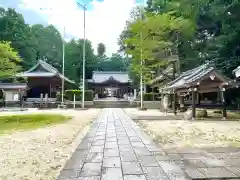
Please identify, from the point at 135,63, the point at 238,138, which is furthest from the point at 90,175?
the point at 135,63

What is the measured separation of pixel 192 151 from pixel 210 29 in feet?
66.2

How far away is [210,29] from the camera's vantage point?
23422 mm

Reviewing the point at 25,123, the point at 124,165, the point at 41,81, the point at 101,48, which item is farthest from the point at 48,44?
the point at 124,165

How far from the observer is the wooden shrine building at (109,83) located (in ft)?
137

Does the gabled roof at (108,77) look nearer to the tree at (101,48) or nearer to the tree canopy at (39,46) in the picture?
the tree canopy at (39,46)

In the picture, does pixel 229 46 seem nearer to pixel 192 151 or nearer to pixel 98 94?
pixel 192 151

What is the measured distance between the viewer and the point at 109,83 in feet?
138

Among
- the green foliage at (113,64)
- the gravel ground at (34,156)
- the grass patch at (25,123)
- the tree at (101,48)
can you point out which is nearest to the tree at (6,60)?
the grass patch at (25,123)

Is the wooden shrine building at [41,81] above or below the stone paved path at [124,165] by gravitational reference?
above

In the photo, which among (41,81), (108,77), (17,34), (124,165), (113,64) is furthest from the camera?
(113,64)

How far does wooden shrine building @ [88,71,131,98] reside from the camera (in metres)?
41.8

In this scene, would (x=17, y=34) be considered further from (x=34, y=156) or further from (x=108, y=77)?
(x=34, y=156)

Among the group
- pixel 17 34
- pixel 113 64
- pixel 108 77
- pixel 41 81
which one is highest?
pixel 17 34

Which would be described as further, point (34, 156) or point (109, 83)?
point (109, 83)
